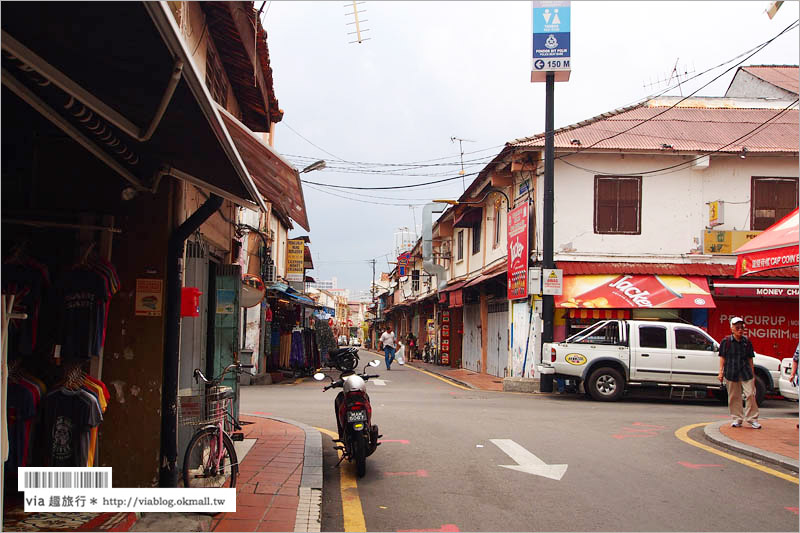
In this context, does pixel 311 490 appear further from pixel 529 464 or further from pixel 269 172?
pixel 269 172

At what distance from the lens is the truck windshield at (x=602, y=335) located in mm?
15859

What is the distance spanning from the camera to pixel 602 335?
16.0 metres

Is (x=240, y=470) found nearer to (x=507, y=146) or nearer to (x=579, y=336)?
(x=579, y=336)

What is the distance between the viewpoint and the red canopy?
29.6ft

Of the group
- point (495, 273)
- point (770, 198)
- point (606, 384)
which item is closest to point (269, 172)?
point (606, 384)

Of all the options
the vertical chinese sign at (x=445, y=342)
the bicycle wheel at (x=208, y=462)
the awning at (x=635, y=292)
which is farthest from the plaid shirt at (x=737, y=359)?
the vertical chinese sign at (x=445, y=342)

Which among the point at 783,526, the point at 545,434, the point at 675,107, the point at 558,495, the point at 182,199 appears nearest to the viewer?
the point at 783,526

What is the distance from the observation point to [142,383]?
18.8 ft

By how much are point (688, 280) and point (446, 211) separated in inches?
579

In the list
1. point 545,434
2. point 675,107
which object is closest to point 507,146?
point 675,107

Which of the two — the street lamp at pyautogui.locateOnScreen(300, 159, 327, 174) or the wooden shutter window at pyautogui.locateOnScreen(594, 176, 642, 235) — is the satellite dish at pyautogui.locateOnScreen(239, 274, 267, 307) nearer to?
the street lamp at pyautogui.locateOnScreen(300, 159, 327, 174)

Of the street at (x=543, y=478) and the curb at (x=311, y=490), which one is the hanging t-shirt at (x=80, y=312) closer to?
the curb at (x=311, y=490)

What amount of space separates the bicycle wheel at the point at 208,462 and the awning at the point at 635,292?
44.0ft

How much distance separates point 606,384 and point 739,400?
477 cm
